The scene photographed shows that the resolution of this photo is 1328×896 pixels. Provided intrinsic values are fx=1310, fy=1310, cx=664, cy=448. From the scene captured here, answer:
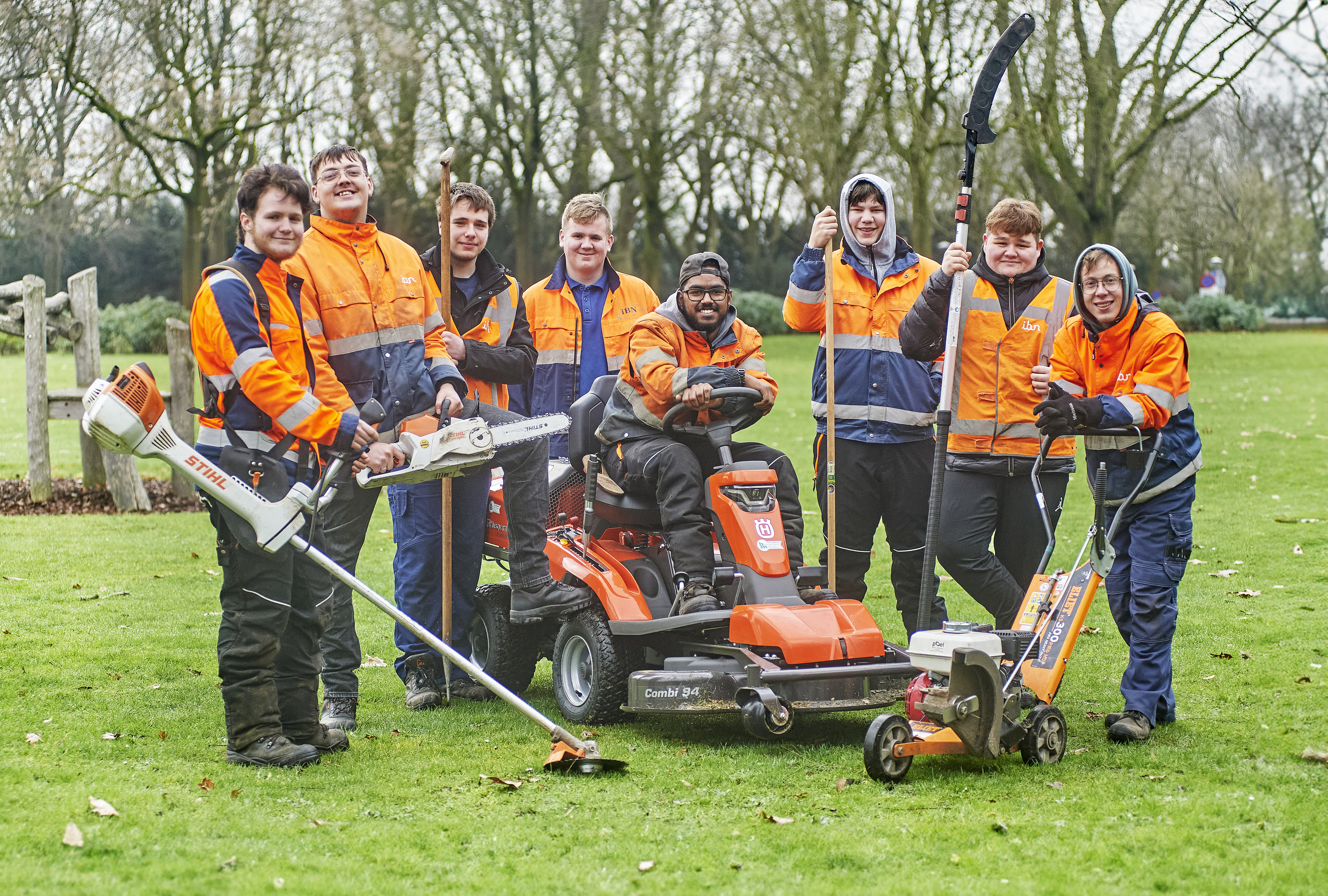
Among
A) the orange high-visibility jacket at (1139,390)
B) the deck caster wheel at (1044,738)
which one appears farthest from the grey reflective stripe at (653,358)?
the deck caster wheel at (1044,738)

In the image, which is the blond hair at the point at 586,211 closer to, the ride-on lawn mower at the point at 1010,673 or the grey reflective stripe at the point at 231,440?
the grey reflective stripe at the point at 231,440

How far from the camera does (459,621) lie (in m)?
6.06

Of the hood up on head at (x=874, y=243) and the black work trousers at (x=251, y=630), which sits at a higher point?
the hood up on head at (x=874, y=243)

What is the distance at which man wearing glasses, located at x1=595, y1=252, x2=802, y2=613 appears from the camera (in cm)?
536

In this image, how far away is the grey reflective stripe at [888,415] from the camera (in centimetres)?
592

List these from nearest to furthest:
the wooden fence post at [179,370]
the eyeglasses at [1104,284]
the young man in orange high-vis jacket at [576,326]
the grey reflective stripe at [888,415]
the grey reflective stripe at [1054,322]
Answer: the eyeglasses at [1104,284], the grey reflective stripe at [1054,322], the grey reflective stripe at [888,415], the young man in orange high-vis jacket at [576,326], the wooden fence post at [179,370]

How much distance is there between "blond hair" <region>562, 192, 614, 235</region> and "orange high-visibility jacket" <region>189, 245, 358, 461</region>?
2080 mm

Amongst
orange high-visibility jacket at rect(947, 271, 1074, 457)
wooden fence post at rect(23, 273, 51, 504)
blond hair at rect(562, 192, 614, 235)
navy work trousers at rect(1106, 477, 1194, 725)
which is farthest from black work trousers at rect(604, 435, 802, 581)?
wooden fence post at rect(23, 273, 51, 504)

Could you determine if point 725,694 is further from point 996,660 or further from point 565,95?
point 565,95

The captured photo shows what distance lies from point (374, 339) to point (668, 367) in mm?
1219

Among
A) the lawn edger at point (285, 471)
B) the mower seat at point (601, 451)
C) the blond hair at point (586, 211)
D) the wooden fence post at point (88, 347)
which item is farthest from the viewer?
the wooden fence post at point (88, 347)

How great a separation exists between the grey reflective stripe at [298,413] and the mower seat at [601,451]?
1.54 metres

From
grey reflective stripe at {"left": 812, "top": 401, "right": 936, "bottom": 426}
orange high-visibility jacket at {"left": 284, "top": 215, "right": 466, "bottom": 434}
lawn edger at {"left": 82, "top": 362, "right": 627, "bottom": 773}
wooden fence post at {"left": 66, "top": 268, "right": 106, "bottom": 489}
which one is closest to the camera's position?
lawn edger at {"left": 82, "top": 362, "right": 627, "bottom": 773}

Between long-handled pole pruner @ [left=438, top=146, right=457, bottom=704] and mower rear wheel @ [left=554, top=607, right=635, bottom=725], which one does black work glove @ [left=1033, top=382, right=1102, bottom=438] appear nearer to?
mower rear wheel @ [left=554, top=607, right=635, bottom=725]
